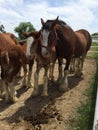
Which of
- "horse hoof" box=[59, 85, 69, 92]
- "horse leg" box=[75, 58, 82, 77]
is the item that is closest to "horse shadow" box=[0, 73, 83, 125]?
"horse hoof" box=[59, 85, 69, 92]

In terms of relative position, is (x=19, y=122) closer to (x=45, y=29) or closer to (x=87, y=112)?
(x=87, y=112)

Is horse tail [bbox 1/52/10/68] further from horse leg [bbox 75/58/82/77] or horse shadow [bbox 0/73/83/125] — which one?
horse leg [bbox 75/58/82/77]

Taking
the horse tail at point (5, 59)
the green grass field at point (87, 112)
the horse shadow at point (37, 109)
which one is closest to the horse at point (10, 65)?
the horse tail at point (5, 59)

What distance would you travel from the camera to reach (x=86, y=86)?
426 inches

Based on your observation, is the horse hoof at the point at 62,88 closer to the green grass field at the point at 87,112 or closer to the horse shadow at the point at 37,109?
the horse shadow at the point at 37,109

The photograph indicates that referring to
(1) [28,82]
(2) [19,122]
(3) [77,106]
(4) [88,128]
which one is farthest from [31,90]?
(4) [88,128]

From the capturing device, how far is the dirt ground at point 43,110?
742 centimetres

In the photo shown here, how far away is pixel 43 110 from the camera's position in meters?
8.27

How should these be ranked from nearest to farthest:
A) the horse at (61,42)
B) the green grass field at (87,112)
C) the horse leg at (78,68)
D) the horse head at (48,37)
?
1. the green grass field at (87,112)
2. the horse head at (48,37)
3. the horse at (61,42)
4. the horse leg at (78,68)

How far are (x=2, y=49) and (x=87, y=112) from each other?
10.2 feet

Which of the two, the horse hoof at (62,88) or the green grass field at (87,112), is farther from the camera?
the horse hoof at (62,88)

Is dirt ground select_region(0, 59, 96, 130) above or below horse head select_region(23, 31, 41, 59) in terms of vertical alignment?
below

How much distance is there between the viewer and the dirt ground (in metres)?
7.42

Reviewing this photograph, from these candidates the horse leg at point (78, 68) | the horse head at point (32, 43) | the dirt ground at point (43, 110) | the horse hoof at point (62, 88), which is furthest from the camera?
the horse leg at point (78, 68)
